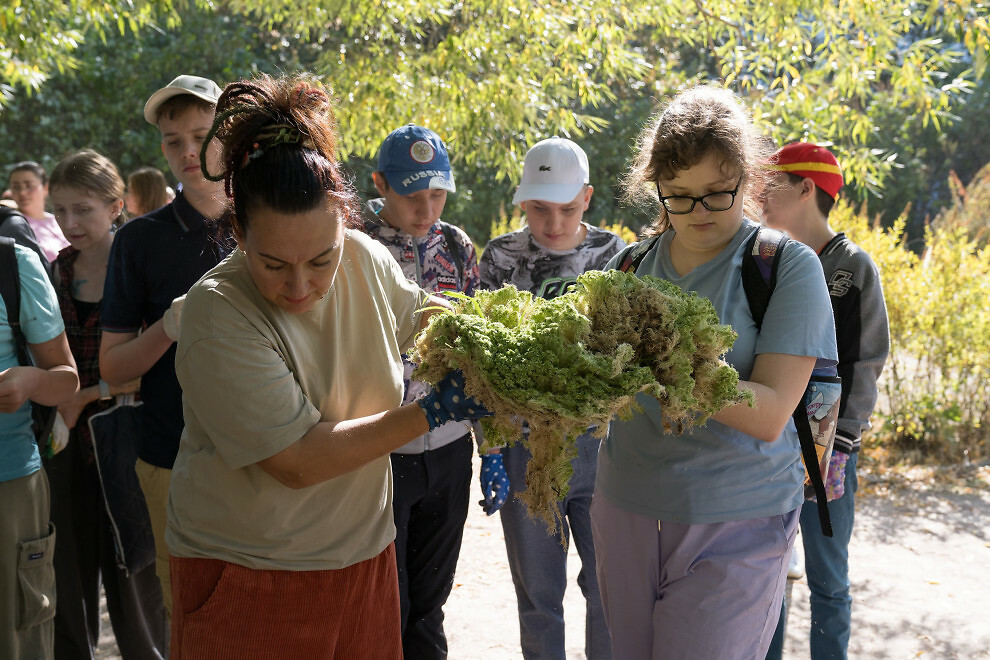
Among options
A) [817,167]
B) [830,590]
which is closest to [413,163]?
[817,167]

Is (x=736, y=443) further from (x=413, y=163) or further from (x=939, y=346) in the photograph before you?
(x=939, y=346)

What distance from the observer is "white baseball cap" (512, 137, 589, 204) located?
13.3 feet

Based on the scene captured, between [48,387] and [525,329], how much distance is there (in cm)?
215

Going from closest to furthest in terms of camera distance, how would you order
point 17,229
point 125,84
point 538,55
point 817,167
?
point 17,229, point 817,167, point 538,55, point 125,84

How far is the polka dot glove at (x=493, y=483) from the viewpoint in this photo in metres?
3.73

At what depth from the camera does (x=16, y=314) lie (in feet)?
10.4

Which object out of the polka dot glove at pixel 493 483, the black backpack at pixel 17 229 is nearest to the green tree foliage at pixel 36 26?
the black backpack at pixel 17 229

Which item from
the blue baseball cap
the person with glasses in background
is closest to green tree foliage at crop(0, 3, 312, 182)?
the blue baseball cap

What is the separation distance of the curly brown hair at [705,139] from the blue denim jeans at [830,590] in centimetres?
187

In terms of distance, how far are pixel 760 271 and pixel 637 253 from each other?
0.51m

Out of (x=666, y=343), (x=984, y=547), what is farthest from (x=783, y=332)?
(x=984, y=547)

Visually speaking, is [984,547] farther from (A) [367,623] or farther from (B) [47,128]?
(B) [47,128]

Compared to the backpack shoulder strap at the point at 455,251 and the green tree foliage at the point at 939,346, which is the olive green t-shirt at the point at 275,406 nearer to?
the backpack shoulder strap at the point at 455,251

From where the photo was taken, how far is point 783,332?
234cm
